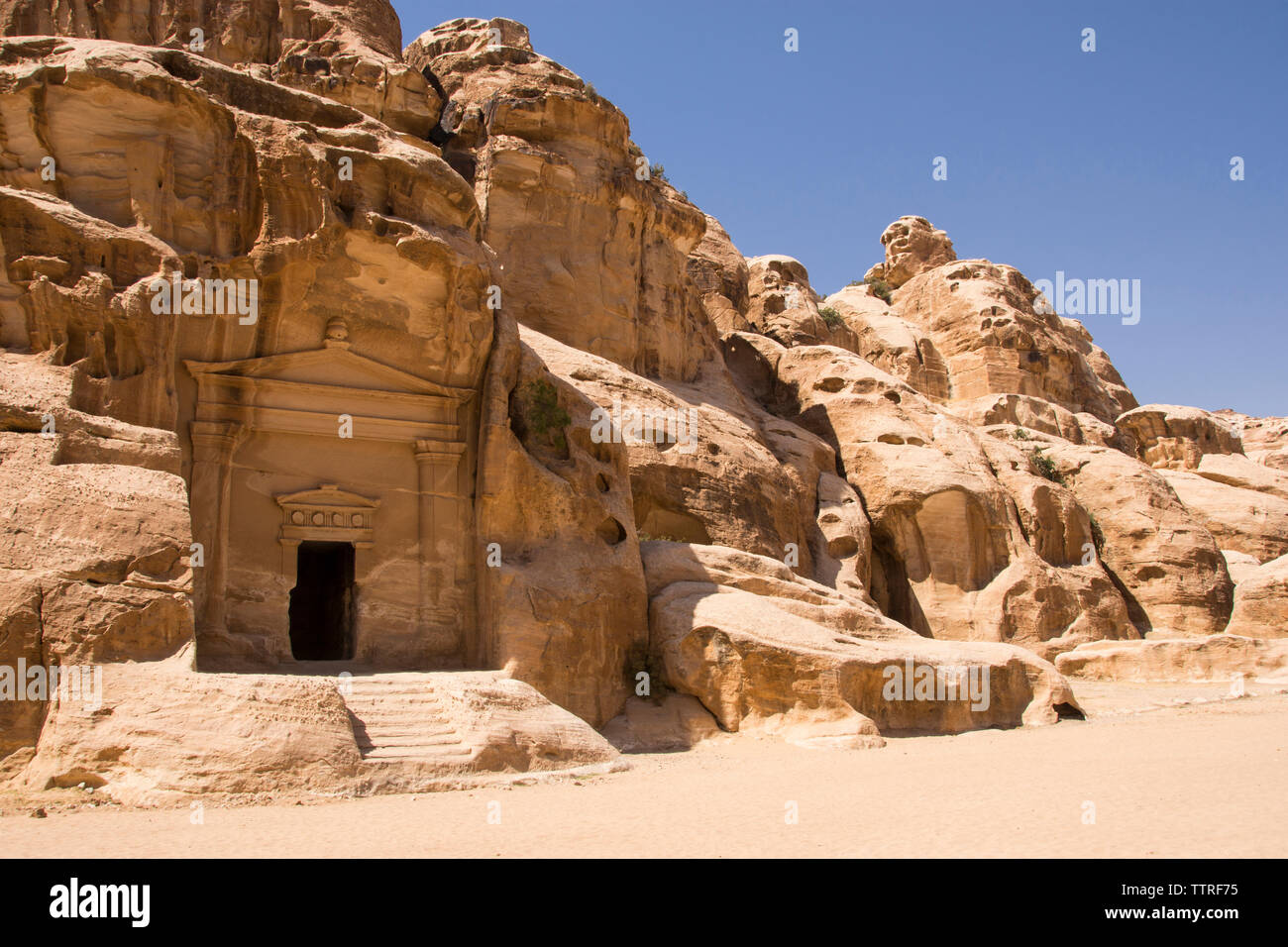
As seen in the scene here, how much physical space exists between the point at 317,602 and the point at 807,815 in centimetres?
1286

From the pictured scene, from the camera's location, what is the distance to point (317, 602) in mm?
19969

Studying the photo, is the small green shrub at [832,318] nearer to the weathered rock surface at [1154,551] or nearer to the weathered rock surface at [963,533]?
the weathered rock surface at [963,533]

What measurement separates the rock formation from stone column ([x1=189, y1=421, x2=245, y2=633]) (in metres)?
0.05

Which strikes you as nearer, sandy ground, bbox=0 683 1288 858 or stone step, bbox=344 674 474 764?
sandy ground, bbox=0 683 1288 858

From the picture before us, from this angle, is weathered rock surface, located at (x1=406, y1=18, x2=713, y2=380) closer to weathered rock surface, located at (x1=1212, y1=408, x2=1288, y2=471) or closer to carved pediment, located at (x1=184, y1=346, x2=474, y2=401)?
carved pediment, located at (x1=184, y1=346, x2=474, y2=401)

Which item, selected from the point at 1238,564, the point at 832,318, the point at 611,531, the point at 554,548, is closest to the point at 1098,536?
the point at 1238,564

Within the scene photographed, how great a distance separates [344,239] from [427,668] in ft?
21.4

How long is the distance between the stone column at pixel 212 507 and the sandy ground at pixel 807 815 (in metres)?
5.39

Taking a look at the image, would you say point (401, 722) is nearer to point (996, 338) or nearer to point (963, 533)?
point (963, 533)

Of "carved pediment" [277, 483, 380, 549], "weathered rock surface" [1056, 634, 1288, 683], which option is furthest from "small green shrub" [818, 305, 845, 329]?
"carved pediment" [277, 483, 380, 549]

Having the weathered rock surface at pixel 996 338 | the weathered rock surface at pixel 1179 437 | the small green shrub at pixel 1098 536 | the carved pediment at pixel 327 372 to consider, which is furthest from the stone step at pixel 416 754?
the weathered rock surface at pixel 1179 437

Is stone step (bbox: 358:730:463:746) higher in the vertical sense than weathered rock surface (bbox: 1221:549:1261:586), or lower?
lower

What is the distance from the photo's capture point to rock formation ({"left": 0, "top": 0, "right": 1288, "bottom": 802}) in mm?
11875
